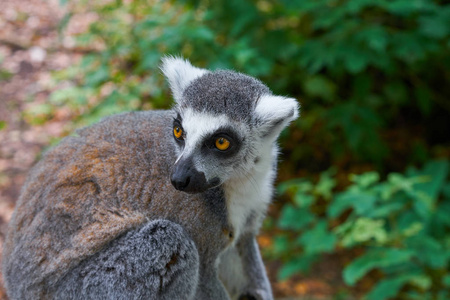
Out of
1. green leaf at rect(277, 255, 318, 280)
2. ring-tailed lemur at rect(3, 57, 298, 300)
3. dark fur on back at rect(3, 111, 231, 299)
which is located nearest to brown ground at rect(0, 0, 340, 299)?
green leaf at rect(277, 255, 318, 280)

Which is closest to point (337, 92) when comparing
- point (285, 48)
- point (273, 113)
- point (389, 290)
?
point (285, 48)

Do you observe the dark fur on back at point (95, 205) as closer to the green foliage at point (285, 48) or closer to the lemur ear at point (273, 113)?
the lemur ear at point (273, 113)

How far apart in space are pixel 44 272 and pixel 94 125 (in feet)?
3.58

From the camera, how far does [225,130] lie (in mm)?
2744

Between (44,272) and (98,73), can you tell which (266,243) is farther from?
(44,272)

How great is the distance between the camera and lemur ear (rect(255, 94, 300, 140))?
2.85 meters

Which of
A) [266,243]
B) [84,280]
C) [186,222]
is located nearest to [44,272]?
[84,280]

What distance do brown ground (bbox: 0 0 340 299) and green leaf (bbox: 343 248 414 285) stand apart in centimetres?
251

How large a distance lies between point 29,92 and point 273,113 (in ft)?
22.7

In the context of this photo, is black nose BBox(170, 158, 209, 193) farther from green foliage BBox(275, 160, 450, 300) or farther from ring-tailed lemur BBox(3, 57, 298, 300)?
green foliage BBox(275, 160, 450, 300)

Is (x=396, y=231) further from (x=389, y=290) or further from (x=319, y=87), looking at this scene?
(x=319, y=87)

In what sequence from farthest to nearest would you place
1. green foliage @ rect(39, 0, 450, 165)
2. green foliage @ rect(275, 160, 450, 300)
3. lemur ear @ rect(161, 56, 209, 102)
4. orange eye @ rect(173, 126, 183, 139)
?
green foliage @ rect(39, 0, 450, 165), green foliage @ rect(275, 160, 450, 300), lemur ear @ rect(161, 56, 209, 102), orange eye @ rect(173, 126, 183, 139)

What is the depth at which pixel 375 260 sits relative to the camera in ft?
13.4

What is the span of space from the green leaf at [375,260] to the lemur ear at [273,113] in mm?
1799
